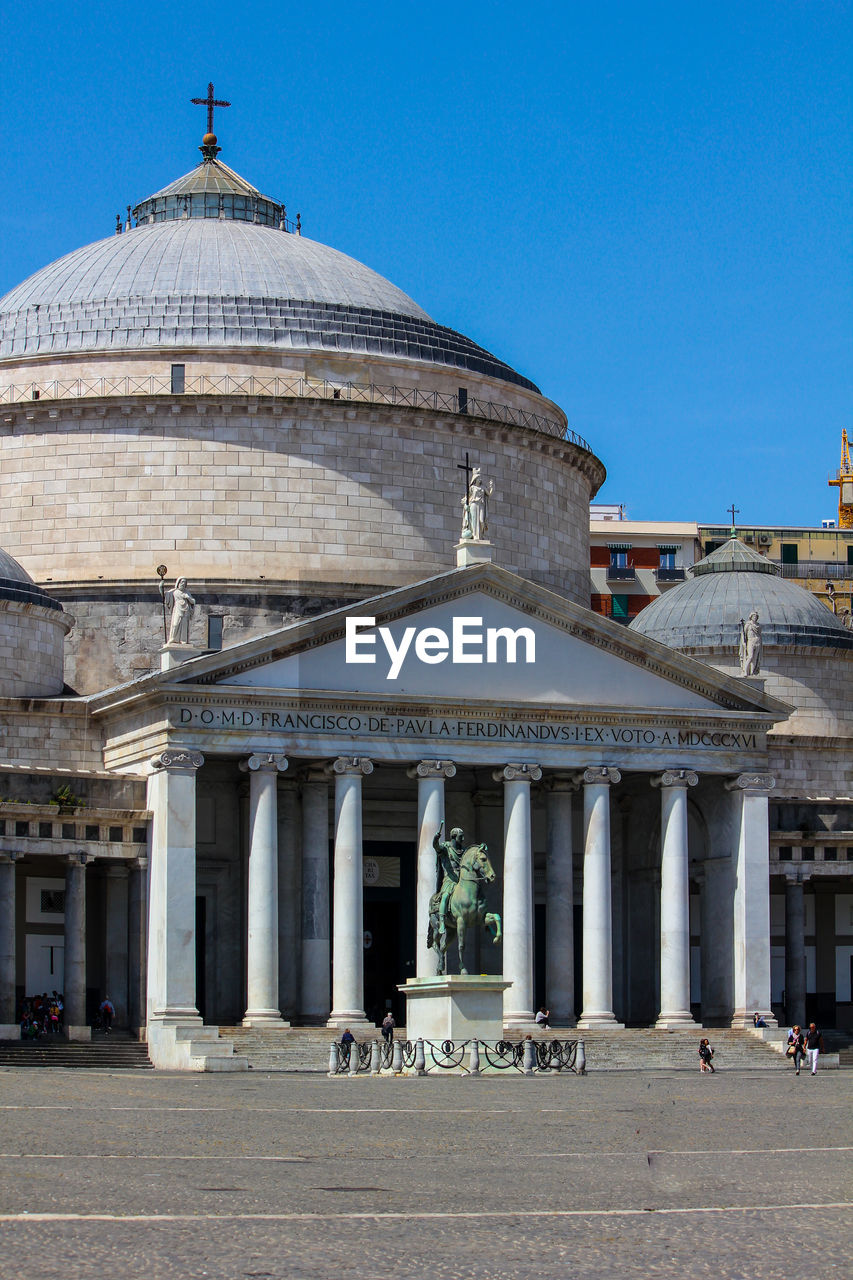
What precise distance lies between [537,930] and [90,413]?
19.1 metres

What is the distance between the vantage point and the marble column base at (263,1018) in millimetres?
51000

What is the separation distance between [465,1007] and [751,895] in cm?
1353

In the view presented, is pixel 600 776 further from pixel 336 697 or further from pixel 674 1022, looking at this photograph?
pixel 336 697

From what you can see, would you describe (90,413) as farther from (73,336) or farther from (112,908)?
(112,908)

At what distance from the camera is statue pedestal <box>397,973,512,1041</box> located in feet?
152

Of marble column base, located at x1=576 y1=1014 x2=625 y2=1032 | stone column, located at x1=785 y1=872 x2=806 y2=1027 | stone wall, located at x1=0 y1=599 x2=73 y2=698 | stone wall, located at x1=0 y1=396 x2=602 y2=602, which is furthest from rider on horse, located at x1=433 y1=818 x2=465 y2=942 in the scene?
stone column, located at x1=785 y1=872 x2=806 y2=1027

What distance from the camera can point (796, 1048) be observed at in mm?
51000

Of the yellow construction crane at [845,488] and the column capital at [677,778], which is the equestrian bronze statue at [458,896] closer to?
the column capital at [677,778]

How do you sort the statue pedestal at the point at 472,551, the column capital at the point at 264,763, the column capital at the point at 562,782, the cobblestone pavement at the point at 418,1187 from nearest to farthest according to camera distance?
1. the cobblestone pavement at the point at 418,1187
2. the column capital at the point at 264,763
3. the statue pedestal at the point at 472,551
4. the column capital at the point at 562,782

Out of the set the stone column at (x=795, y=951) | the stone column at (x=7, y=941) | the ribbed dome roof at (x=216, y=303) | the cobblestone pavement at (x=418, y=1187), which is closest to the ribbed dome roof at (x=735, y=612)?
the ribbed dome roof at (x=216, y=303)

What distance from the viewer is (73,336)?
64125 mm

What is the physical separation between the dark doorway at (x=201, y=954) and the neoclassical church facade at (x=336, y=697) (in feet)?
0.50

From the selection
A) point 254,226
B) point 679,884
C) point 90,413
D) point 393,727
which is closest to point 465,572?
point 393,727

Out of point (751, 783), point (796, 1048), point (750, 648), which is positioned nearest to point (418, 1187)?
point (796, 1048)
